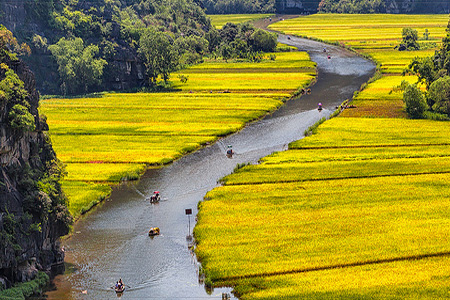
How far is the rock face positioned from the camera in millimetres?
56312

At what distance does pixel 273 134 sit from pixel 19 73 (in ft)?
190

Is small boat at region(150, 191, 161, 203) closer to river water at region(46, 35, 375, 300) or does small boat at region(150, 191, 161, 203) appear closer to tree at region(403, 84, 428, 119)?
river water at region(46, 35, 375, 300)

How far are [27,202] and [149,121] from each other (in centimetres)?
6794

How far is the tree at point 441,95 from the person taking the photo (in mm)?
119750

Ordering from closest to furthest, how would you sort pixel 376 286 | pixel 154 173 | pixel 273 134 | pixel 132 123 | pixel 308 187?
1. pixel 376 286
2. pixel 308 187
3. pixel 154 173
4. pixel 273 134
5. pixel 132 123

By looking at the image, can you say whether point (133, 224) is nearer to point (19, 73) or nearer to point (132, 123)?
point (19, 73)

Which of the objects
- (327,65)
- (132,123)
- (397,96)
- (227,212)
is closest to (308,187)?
(227,212)

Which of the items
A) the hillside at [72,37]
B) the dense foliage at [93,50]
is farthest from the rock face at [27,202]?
the hillside at [72,37]

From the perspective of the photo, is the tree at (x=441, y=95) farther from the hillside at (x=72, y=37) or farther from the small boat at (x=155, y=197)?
the hillside at (x=72, y=37)

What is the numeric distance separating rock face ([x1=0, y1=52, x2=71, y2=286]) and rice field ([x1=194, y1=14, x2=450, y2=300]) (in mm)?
13153

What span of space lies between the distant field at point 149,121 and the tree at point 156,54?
19.0 feet

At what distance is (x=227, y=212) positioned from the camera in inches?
2904

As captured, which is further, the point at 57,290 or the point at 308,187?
the point at 308,187

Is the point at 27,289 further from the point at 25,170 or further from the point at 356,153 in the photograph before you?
the point at 356,153
